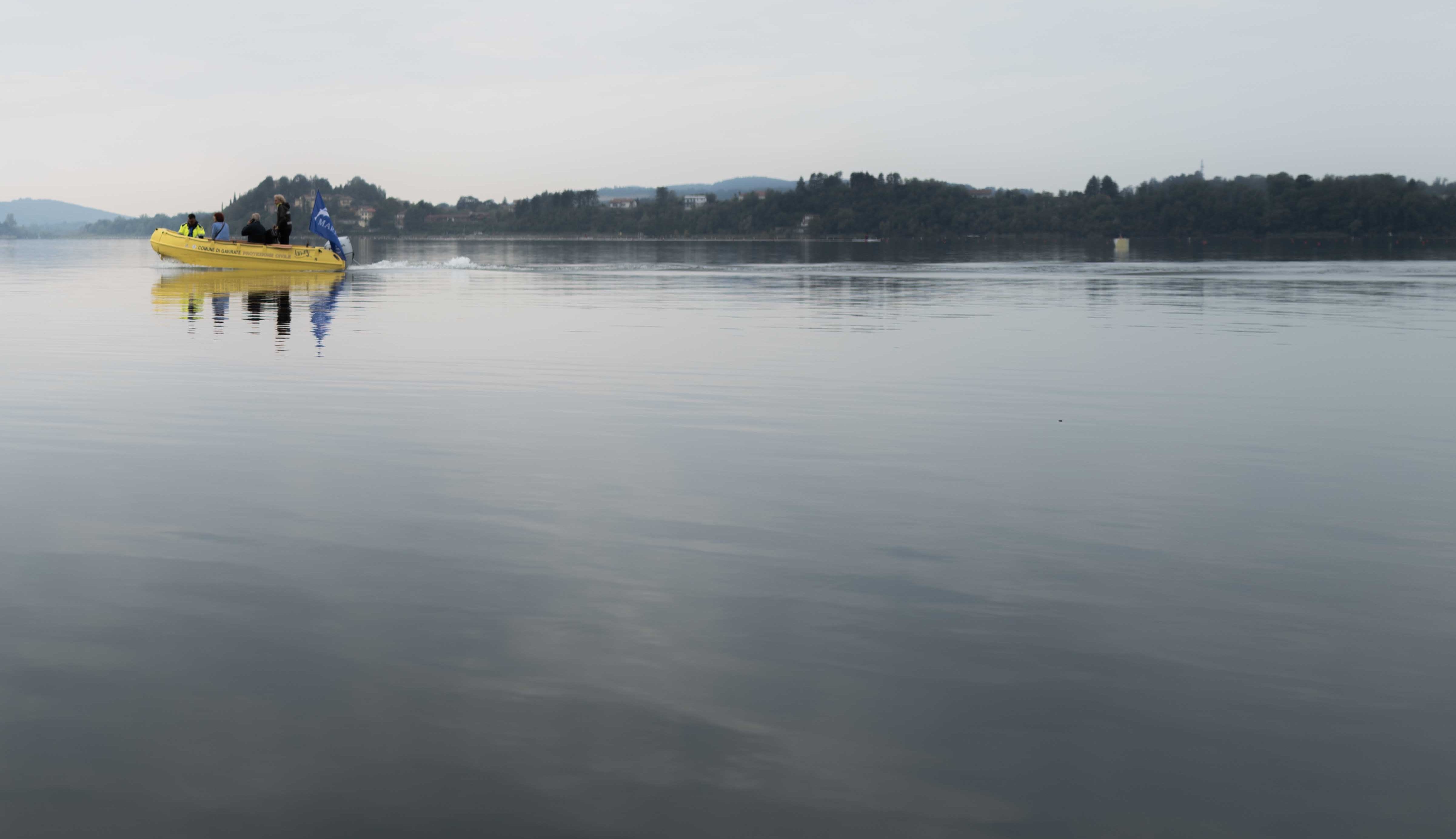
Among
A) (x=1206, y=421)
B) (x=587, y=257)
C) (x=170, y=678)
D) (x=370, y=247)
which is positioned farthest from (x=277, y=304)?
(x=370, y=247)

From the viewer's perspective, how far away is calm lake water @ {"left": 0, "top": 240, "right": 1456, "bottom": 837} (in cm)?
438

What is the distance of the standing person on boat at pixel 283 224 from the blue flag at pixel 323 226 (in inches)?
80.1

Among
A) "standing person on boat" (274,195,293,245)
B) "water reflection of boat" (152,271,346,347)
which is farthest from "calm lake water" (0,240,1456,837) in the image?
"standing person on boat" (274,195,293,245)

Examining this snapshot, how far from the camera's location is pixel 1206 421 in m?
12.9

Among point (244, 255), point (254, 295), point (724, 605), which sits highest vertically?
point (244, 255)

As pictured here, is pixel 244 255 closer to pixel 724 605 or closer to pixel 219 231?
pixel 219 231

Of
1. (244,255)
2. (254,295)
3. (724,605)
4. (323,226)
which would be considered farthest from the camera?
(323,226)

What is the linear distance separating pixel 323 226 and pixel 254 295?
20.0 m

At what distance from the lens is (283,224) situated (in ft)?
159

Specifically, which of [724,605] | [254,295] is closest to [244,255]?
[254,295]

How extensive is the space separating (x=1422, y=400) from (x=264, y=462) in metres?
12.2

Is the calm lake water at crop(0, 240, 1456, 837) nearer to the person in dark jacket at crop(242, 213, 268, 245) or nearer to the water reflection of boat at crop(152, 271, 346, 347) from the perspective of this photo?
the water reflection of boat at crop(152, 271, 346, 347)

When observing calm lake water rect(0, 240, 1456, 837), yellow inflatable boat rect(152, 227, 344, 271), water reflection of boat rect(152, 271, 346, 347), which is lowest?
calm lake water rect(0, 240, 1456, 837)

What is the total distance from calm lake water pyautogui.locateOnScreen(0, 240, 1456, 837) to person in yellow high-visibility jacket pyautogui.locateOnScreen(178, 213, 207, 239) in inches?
1359
